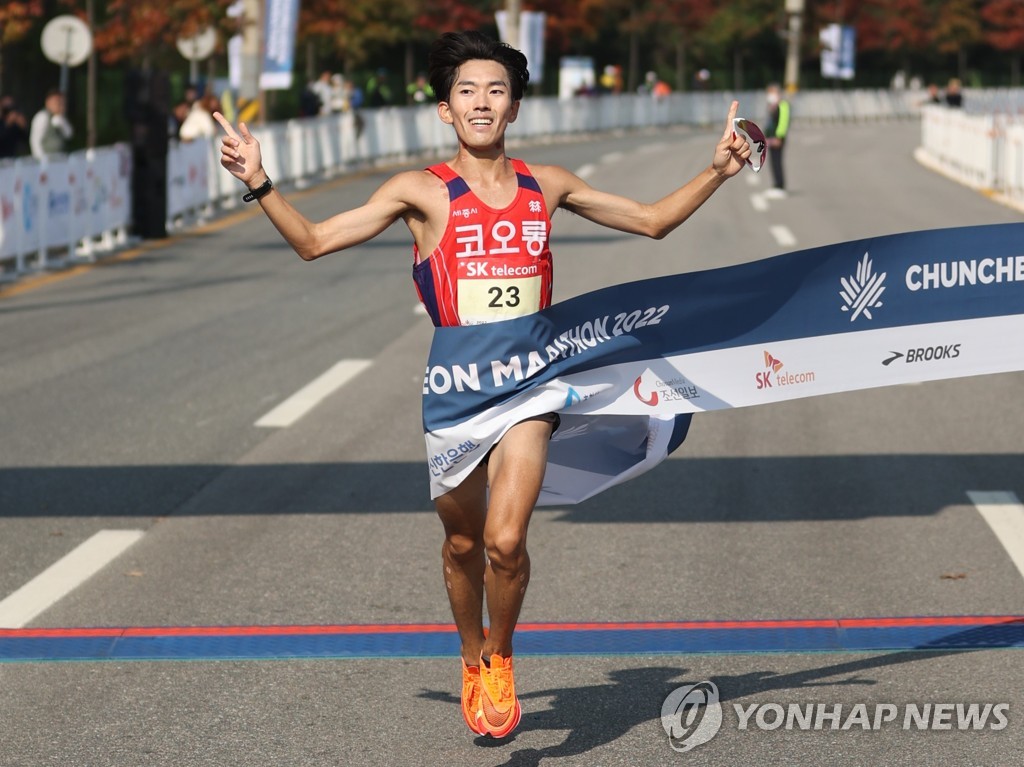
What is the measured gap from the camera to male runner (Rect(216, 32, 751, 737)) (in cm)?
537

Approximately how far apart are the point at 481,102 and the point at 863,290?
64.4 inches

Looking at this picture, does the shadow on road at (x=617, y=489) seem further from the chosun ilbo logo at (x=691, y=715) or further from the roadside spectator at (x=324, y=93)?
the roadside spectator at (x=324, y=93)

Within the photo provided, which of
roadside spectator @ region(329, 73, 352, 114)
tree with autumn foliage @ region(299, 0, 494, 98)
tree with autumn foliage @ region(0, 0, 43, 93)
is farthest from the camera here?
tree with autumn foliage @ region(299, 0, 494, 98)

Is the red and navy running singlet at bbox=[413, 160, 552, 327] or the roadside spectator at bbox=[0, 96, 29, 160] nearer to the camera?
the red and navy running singlet at bbox=[413, 160, 552, 327]

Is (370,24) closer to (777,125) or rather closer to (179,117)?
(777,125)

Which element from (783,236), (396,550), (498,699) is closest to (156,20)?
(783,236)

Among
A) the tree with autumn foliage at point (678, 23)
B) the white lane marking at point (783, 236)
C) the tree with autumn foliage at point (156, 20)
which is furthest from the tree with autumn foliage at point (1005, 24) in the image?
the white lane marking at point (783, 236)

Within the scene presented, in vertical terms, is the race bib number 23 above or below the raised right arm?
below

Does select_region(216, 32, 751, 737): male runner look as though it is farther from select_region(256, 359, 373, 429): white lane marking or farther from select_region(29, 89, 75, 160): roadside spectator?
select_region(29, 89, 75, 160): roadside spectator

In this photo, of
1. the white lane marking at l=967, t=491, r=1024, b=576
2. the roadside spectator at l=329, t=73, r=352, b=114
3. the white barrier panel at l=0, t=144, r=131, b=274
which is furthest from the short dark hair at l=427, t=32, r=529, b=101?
the roadside spectator at l=329, t=73, r=352, b=114

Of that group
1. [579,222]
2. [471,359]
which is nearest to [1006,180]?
[579,222]

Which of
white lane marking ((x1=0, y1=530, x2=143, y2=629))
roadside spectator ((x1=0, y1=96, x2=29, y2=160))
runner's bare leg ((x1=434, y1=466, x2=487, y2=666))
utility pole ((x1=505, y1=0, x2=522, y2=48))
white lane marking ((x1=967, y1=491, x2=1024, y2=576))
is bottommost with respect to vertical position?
white lane marking ((x1=0, y1=530, x2=143, y2=629))

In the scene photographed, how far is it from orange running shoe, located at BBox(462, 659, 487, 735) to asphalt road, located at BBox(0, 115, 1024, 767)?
104 millimetres

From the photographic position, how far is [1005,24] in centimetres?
11438
